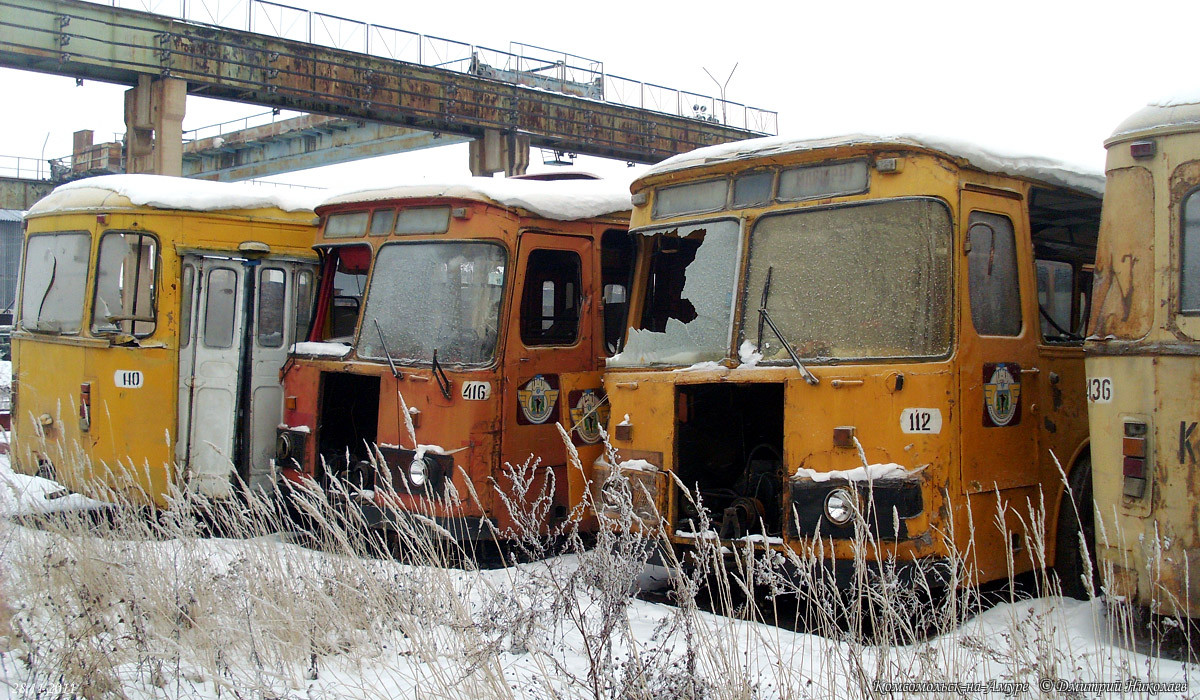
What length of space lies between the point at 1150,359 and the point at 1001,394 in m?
0.98

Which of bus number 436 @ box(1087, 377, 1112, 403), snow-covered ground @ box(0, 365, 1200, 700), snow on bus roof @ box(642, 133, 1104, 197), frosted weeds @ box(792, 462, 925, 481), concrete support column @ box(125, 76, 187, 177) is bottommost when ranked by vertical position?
snow-covered ground @ box(0, 365, 1200, 700)

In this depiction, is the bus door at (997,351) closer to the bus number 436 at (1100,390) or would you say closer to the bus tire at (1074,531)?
the bus tire at (1074,531)

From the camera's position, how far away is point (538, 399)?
24.5 ft

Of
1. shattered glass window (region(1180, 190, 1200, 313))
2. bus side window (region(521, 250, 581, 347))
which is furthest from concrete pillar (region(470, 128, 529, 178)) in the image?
shattered glass window (region(1180, 190, 1200, 313))

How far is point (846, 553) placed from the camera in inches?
204

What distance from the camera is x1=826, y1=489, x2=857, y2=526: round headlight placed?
16.8 feet

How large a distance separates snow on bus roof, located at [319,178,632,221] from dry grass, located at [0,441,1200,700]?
2.78m

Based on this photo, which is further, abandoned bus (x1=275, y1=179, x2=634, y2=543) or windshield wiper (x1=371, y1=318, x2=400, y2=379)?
windshield wiper (x1=371, y1=318, x2=400, y2=379)

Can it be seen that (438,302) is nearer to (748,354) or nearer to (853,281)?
(748,354)

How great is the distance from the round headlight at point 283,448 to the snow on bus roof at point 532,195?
1.88 m

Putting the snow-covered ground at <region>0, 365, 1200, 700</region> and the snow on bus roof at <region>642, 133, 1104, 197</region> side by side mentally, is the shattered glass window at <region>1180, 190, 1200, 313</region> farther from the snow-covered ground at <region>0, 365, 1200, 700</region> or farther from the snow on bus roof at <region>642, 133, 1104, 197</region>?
the snow-covered ground at <region>0, 365, 1200, 700</region>

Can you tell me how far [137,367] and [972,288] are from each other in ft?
21.0

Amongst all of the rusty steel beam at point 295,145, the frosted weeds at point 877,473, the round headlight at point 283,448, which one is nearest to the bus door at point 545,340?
the round headlight at point 283,448

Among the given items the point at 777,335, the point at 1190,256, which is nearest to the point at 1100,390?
the point at 1190,256
